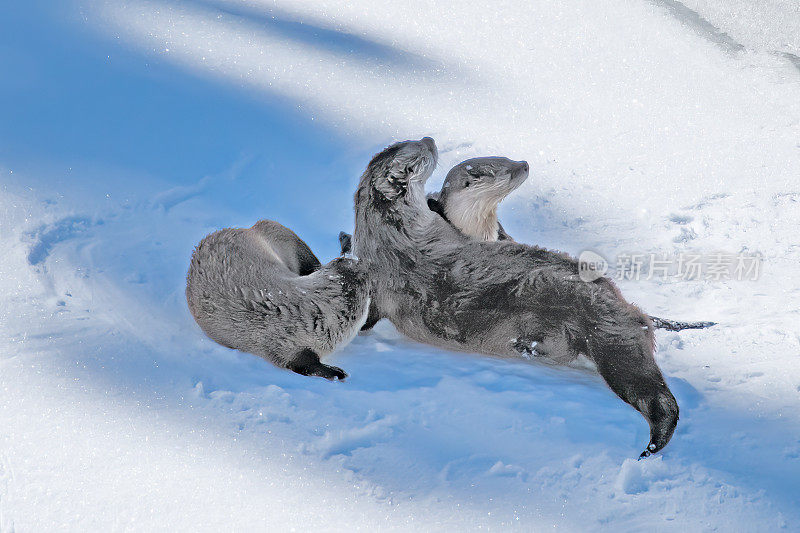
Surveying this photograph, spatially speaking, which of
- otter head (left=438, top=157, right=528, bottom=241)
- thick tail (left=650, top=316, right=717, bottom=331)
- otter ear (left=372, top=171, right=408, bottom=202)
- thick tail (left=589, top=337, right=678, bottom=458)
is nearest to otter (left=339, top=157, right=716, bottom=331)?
otter head (left=438, top=157, right=528, bottom=241)

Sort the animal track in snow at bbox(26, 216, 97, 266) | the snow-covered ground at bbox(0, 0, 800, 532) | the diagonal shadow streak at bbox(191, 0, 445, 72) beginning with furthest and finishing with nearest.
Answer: the diagonal shadow streak at bbox(191, 0, 445, 72) < the animal track in snow at bbox(26, 216, 97, 266) < the snow-covered ground at bbox(0, 0, 800, 532)

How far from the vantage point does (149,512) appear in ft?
6.85

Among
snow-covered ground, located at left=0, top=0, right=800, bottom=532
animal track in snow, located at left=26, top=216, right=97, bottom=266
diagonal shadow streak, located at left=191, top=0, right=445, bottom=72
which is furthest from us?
diagonal shadow streak, located at left=191, top=0, right=445, bottom=72

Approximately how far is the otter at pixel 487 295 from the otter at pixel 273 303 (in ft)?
0.52

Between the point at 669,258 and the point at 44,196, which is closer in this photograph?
the point at 669,258

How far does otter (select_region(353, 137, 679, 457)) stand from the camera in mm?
2369

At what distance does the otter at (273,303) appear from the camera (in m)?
2.71

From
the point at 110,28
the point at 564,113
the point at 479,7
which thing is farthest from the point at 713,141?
the point at 110,28

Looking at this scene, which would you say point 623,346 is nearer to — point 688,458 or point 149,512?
point 688,458

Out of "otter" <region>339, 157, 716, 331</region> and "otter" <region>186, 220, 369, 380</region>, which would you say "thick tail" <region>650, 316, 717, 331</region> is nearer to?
"otter" <region>339, 157, 716, 331</region>

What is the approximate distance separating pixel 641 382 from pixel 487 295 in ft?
2.02

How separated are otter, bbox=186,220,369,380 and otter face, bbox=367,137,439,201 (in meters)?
0.35

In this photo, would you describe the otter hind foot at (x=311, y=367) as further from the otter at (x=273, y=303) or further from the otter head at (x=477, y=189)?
the otter head at (x=477, y=189)

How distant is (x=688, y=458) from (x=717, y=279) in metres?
1.12
